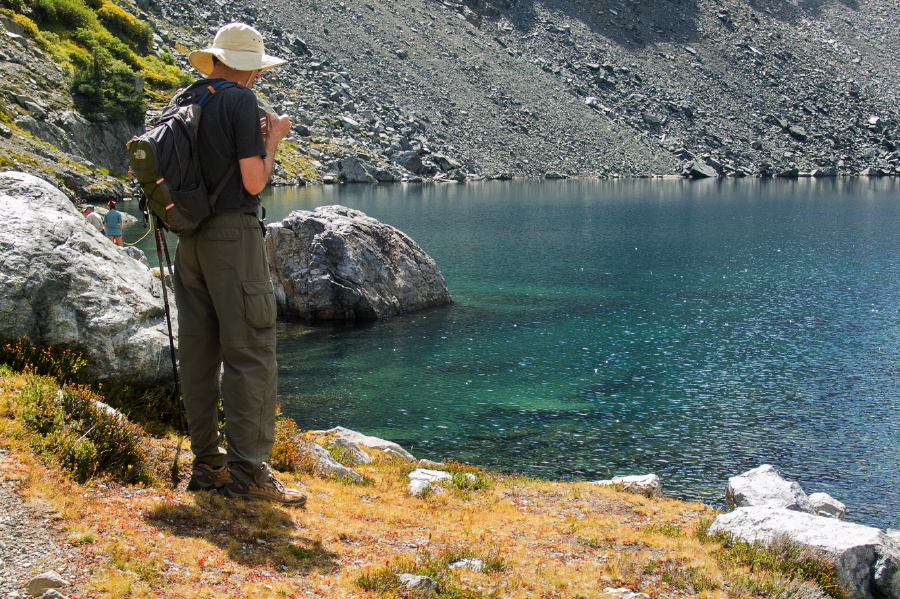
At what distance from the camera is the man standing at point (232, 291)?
24.2 ft

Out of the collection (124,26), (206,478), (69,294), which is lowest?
(206,478)

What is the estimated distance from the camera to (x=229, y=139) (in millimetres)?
7418

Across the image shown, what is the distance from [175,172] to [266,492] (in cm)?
362

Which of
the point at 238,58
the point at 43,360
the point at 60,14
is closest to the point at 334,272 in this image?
the point at 43,360

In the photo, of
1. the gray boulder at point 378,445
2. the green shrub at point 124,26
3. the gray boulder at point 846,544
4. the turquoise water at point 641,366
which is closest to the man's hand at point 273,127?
the gray boulder at point 846,544

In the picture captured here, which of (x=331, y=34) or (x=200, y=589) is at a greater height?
(x=331, y=34)

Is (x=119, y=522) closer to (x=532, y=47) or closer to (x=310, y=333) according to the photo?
(x=310, y=333)

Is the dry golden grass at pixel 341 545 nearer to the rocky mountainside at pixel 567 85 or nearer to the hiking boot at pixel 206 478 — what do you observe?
the hiking boot at pixel 206 478

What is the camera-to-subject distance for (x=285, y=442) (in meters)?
10.3

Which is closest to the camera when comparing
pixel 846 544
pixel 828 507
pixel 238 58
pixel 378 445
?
pixel 238 58

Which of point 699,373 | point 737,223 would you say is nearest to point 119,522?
point 699,373

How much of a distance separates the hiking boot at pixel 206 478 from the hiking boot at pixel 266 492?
0.11 meters

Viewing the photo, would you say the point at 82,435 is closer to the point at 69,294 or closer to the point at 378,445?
the point at 69,294

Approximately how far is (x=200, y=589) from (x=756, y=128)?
176 metres
